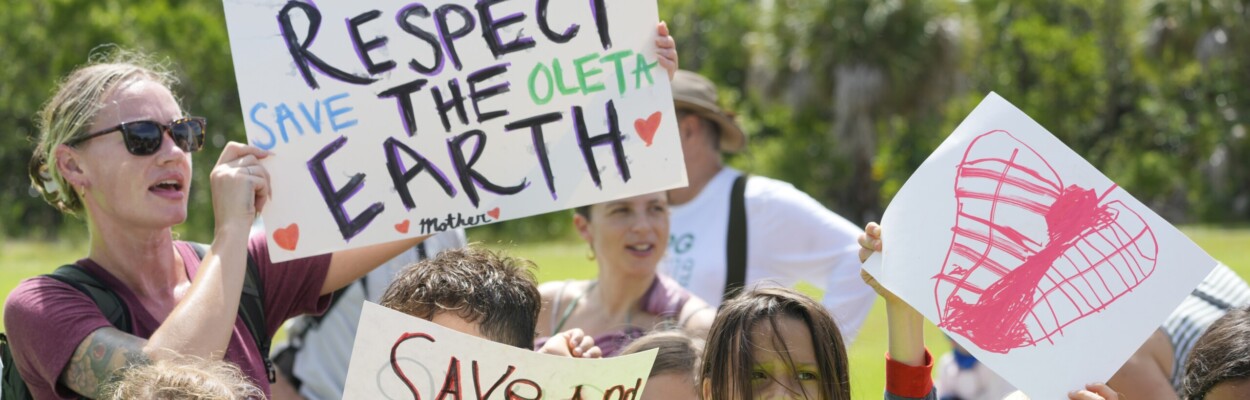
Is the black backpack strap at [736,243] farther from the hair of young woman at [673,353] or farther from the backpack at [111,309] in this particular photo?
the backpack at [111,309]

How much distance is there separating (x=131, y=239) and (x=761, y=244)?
86.2 inches

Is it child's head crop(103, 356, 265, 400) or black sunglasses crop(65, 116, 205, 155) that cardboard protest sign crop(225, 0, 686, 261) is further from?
child's head crop(103, 356, 265, 400)

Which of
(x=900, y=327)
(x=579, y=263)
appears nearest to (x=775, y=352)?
(x=900, y=327)

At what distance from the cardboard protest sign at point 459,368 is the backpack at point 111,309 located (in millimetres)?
574

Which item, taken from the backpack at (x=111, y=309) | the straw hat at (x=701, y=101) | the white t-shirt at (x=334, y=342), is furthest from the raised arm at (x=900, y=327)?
the straw hat at (x=701, y=101)

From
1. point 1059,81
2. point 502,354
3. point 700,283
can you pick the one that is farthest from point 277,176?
point 1059,81

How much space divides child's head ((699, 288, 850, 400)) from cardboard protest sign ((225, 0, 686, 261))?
47cm

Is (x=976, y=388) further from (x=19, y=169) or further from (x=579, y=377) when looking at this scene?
(x=19, y=169)

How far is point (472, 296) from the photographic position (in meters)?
2.80

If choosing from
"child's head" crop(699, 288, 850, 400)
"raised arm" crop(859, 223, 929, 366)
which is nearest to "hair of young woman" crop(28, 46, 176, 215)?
"child's head" crop(699, 288, 850, 400)

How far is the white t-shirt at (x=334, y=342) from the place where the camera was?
4160mm

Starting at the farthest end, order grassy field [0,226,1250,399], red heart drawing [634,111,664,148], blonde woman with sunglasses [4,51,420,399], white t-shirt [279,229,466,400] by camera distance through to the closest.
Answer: grassy field [0,226,1250,399] → white t-shirt [279,229,466,400] → red heart drawing [634,111,664,148] → blonde woman with sunglasses [4,51,420,399]

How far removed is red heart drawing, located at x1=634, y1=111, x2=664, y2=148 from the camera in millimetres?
3137

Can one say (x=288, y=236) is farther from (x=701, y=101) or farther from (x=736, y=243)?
(x=701, y=101)
